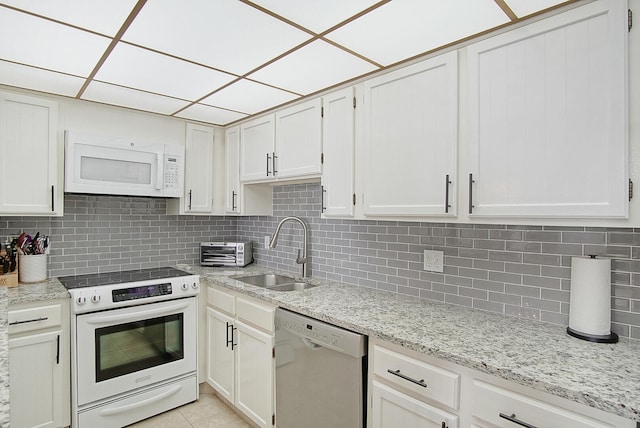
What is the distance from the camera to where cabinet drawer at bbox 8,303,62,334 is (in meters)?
2.00

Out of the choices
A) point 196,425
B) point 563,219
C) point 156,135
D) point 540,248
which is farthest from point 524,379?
point 156,135

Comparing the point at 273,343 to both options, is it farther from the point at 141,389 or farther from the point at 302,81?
the point at 302,81

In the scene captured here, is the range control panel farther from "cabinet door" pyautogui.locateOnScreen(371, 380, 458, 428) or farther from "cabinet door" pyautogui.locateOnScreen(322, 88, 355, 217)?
"cabinet door" pyautogui.locateOnScreen(371, 380, 458, 428)

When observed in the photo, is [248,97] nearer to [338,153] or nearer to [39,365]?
[338,153]

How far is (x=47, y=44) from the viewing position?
1.66 m

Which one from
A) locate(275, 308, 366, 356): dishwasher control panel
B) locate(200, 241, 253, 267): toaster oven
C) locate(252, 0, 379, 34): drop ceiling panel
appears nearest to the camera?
locate(252, 0, 379, 34): drop ceiling panel

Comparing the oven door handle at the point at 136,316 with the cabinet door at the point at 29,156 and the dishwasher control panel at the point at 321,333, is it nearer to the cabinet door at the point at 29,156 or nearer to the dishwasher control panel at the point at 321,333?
the cabinet door at the point at 29,156

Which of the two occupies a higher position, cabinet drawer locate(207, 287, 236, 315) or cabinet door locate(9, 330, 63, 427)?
cabinet drawer locate(207, 287, 236, 315)

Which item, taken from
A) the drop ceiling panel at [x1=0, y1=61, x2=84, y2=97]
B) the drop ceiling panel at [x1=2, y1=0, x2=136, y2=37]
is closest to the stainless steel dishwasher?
the drop ceiling panel at [x1=2, y1=0, x2=136, y2=37]

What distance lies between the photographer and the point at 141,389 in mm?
2412

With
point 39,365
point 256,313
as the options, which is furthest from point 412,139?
point 39,365

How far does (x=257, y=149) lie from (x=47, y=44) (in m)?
1.44

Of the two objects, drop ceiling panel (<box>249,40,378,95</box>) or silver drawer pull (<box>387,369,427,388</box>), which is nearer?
silver drawer pull (<box>387,369,427,388</box>)

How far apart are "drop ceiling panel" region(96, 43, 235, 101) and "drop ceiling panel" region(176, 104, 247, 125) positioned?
0.31 metres
